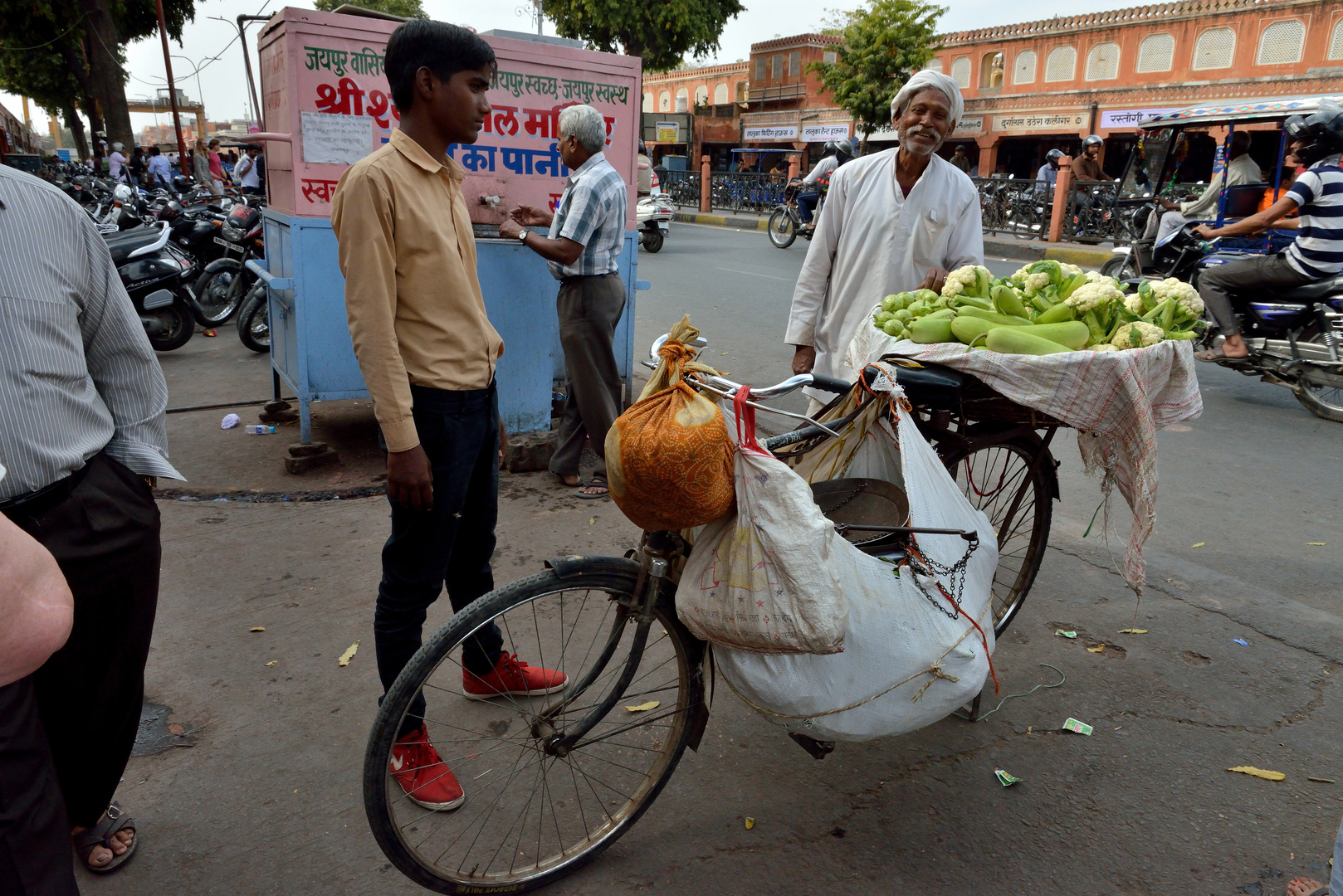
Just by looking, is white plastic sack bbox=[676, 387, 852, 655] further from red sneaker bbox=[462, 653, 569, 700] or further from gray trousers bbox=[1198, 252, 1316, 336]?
gray trousers bbox=[1198, 252, 1316, 336]

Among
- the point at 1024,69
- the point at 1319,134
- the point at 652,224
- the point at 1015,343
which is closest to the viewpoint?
the point at 1015,343

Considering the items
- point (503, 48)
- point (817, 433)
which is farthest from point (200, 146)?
point (817, 433)

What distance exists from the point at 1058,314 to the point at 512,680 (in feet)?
6.28

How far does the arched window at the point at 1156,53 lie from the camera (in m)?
25.2

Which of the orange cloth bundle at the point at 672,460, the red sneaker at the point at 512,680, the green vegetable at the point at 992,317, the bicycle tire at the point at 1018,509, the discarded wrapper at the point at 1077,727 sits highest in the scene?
the green vegetable at the point at 992,317

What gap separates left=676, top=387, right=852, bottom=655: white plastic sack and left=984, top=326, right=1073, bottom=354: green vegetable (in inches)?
32.8

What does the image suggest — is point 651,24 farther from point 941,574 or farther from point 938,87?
point 941,574

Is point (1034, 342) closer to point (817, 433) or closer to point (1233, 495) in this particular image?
point (817, 433)

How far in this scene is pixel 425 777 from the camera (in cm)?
226

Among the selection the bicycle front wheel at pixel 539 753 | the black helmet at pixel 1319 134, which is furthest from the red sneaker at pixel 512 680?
the black helmet at pixel 1319 134

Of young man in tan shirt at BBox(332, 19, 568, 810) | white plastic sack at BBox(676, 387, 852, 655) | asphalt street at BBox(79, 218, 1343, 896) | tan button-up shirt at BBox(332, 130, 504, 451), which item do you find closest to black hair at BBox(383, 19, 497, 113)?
young man in tan shirt at BBox(332, 19, 568, 810)

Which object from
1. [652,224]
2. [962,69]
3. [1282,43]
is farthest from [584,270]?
[962,69]

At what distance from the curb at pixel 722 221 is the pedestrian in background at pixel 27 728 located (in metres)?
21.3

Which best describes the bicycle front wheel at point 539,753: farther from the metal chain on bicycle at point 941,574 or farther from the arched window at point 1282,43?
the arched window at point 1282,43
